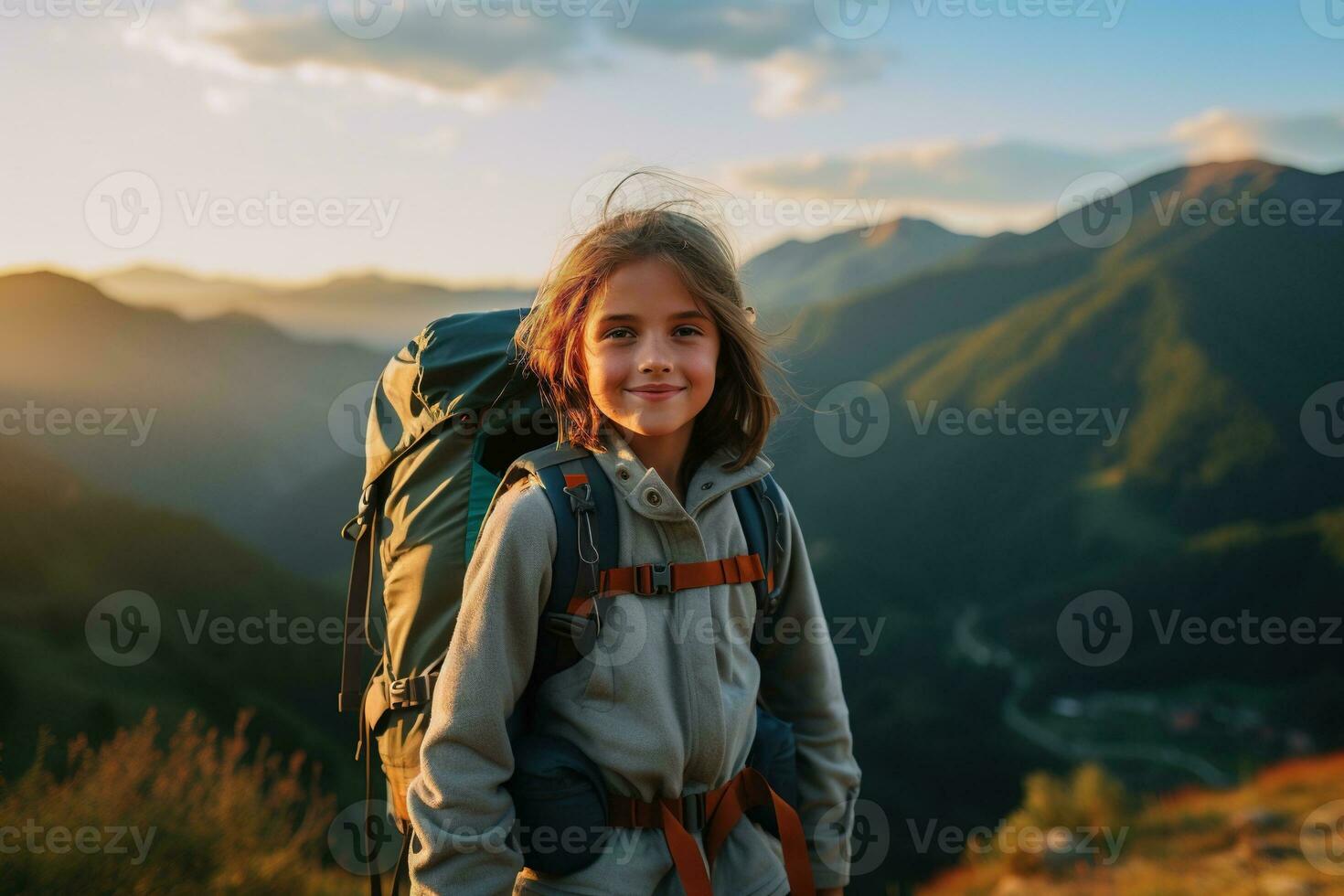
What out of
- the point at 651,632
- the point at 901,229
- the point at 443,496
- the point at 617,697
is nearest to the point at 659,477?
the point at 651,632

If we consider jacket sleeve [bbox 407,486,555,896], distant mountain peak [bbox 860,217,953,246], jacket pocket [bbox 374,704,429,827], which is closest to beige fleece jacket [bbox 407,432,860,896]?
jacket sleeve [bbox 407,486,555,896]

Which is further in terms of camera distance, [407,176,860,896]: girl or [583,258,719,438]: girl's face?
[583,258,719,438]: girl's face

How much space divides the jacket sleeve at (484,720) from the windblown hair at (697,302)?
0.28 metres

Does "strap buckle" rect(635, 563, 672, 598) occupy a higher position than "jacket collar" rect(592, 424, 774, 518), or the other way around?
"jacket collar" rect(592, 424, 774, 518)

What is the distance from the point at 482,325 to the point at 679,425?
1.94 ft

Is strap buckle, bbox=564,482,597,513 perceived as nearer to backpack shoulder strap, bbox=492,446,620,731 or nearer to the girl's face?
backpack shoulder strap, bbox=492,446,620,731

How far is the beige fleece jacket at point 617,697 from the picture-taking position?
1675mm

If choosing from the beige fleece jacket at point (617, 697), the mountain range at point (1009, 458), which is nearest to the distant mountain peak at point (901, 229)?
the mountain range at point (1009, 458)

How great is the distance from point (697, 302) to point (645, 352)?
0.52 ft

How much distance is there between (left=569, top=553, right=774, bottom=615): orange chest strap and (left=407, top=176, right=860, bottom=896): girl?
0.02 m

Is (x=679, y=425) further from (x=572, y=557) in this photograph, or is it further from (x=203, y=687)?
(x=203, y=687)

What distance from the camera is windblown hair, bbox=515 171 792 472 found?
1937 mm

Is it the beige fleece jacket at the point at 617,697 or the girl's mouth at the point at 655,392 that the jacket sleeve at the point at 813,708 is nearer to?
the beige fleece jacket at the point at 617,697

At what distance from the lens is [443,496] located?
209cm
